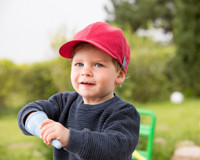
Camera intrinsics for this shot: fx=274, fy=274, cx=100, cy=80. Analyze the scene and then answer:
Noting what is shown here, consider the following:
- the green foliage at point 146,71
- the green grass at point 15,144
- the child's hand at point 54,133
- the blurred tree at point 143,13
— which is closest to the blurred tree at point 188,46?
the green foliage at point 146,71

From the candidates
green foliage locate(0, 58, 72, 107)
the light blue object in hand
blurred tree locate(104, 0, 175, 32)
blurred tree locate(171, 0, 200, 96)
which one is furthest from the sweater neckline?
blurred tree locate(104, 0, 175, 32)

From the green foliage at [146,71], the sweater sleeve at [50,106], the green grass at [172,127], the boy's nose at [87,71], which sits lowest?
the green grass at [172,127]

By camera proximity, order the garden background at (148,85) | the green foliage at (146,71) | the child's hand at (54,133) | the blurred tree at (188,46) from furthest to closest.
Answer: the blurred tree at (188,46)
the green foliage at (146,71)
the garden background at (148,85)
the child's hand at (54,133)

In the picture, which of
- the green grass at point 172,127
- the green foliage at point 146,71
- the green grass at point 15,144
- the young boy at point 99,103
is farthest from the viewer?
the green foliage at point 146,71

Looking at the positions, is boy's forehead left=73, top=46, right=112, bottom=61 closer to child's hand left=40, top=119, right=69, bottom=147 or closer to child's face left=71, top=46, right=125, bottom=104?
child's face left=71, top=46, right=125, bottom=104

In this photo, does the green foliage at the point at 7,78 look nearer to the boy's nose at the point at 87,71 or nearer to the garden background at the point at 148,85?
the garden background at the point at 148,85

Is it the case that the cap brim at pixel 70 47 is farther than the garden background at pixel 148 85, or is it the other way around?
the garden background at pixel 148 85

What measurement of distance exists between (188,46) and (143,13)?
10.8 metres

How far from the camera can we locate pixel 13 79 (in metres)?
7.97

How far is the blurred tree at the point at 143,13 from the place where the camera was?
21.0m

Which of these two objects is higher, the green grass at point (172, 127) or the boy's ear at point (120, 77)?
the boy's ear at point (120, 77)

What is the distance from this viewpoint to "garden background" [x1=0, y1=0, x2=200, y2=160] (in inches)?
191

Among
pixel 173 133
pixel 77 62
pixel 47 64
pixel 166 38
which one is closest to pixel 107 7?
pixel 166 38

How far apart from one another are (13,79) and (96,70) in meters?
7.21
